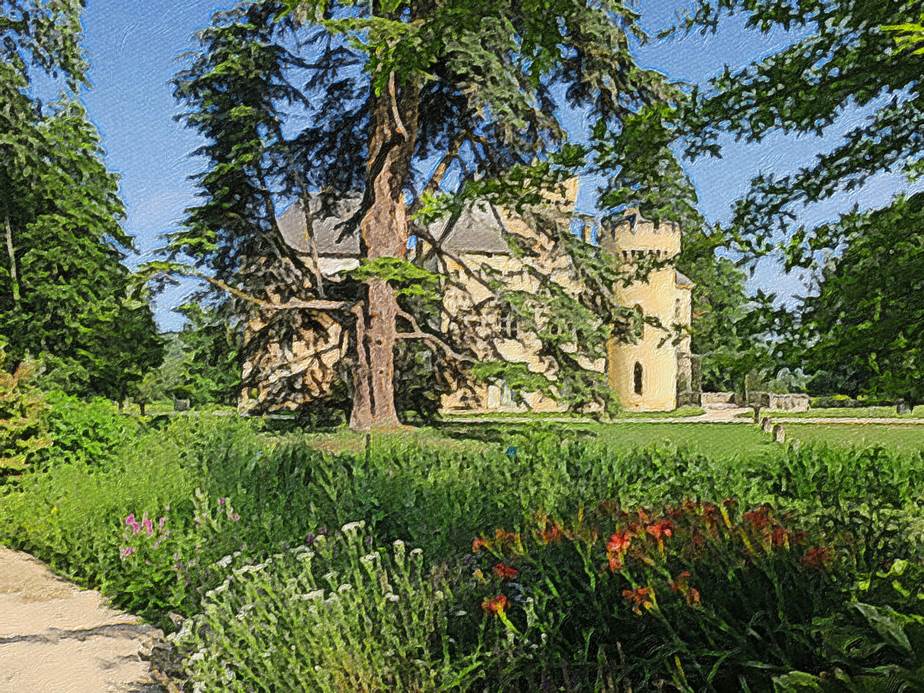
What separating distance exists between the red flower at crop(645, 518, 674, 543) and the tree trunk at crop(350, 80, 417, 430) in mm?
13887

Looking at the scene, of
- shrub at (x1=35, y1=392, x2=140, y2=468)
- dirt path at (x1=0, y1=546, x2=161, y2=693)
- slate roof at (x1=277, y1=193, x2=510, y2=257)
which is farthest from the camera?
slate roof at (x1=277, y1=193, x2=510, y2=257)

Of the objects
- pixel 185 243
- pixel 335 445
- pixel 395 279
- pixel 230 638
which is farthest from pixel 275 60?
pixel 230 638

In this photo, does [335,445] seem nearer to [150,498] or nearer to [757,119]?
[150,498]

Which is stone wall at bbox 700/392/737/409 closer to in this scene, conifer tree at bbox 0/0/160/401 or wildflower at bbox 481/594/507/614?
conifer tree at bbox 0/0/160/401

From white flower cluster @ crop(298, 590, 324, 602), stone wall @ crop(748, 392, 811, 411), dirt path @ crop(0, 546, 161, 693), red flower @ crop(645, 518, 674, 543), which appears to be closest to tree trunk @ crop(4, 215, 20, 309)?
dirt path @ crop(0, 546, 161, 693)

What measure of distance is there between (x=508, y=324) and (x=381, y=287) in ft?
8.92

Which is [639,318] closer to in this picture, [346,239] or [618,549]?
[618,549]

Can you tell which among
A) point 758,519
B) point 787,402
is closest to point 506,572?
point 758,519

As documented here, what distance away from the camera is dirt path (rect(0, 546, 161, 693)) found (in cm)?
419

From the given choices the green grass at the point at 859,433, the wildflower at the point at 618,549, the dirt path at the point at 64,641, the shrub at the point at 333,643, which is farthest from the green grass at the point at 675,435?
the wildflower at the point at 618,549

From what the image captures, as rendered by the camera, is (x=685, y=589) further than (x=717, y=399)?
No

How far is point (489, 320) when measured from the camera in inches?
902

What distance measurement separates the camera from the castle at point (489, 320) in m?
17.9

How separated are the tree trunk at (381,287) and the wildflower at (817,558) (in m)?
14.4
